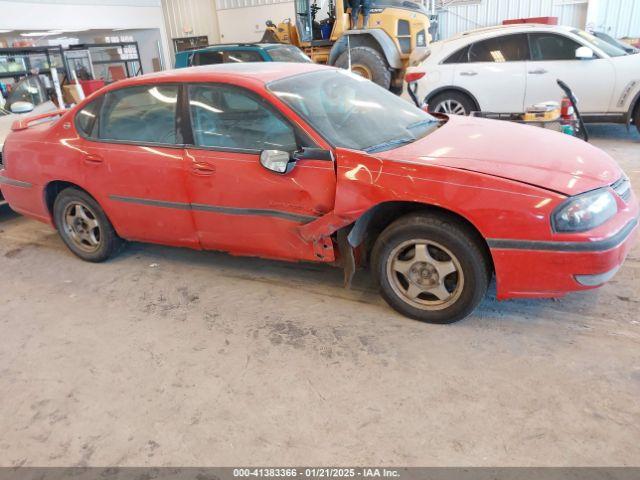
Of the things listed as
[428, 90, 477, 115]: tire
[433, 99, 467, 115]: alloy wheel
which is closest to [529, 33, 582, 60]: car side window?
[428, 90, 477, 115]: tire

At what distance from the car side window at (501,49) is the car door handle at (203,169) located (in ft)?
17.2

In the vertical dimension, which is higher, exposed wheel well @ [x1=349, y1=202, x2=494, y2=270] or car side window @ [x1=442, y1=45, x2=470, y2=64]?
car side window @ [x1=442, y1=45, x2=470, y2=64]

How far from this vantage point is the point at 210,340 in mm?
3000

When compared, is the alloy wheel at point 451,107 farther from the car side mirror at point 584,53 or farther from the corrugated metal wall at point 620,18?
the corrugated metal wall at point 620,18

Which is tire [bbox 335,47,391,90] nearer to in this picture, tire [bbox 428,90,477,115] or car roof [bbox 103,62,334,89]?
tire [bbox 428,90,477,115]

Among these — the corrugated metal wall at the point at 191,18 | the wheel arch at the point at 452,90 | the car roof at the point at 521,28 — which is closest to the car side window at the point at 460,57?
the car roof at the point at 521,28

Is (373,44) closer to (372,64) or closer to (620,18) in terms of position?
(372,64)

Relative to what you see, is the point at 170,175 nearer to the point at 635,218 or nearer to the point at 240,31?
the point at 635,218

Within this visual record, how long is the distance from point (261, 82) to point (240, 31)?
1538 cm

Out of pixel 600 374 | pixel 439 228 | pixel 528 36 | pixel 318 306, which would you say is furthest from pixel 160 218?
pixel 528 36

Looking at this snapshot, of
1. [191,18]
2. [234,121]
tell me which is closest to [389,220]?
[234,121]

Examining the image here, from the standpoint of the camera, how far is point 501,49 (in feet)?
22.9

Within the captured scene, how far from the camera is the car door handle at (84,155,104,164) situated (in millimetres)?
3695

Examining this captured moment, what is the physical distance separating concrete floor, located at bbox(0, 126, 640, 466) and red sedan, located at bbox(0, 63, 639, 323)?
1.08ft
